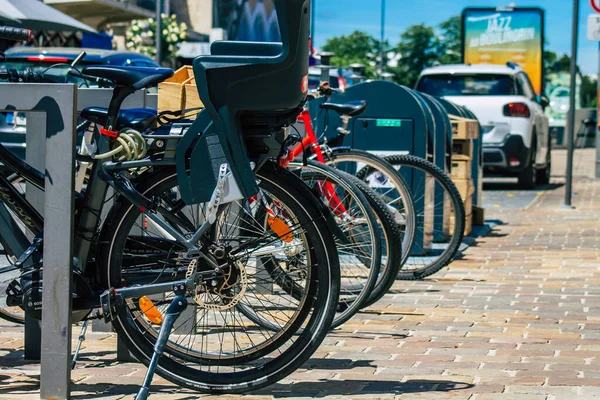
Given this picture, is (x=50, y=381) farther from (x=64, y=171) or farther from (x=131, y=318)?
(x=64, y=171)

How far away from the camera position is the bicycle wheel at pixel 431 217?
7.55 meters

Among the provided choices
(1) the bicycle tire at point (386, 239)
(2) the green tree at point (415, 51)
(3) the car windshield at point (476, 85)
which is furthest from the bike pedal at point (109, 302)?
(2) the green tree at point (415, 51)

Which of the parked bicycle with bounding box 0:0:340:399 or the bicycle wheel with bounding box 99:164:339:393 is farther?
the bicycle wheel with bounding box 99:164:339:393

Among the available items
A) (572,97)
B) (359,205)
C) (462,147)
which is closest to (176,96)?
(359,205)

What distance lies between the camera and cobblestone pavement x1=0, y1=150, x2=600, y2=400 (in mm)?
4352

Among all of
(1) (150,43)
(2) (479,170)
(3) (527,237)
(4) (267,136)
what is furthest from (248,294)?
(1) (150,43)

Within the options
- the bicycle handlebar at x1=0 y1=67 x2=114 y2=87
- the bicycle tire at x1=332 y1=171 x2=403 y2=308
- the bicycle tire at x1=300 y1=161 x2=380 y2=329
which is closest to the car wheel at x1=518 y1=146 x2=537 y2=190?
the bicycle tire at x1=332 y1=171 x2=403 y2=308

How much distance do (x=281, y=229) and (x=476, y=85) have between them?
13.1 meters

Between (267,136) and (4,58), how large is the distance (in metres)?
1.00

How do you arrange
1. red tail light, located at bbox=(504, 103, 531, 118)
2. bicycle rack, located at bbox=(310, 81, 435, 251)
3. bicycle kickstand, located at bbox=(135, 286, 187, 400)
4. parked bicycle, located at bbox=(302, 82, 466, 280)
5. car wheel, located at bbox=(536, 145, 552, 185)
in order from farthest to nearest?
car wheel, located at bbox=(536, 145, 552, 185) < red tail light, located at bbox=(504, 103, 531, 118) < bicycle rack, located at bbox=(310, 81, 435, 251) < parked bicycle, located at bbox=(302, 82, 466, 280) < bicycle kickstand, located at bbox=(135, 286, 187, 400)

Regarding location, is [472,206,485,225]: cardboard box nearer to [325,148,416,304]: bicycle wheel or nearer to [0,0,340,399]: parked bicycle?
[325,148,416,304]: bicycle wheel

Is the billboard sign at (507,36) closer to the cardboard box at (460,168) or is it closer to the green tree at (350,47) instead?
the cardboard box at (460,168)

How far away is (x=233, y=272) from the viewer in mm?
4117

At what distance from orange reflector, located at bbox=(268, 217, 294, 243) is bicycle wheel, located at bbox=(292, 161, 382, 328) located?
3.67 ft
